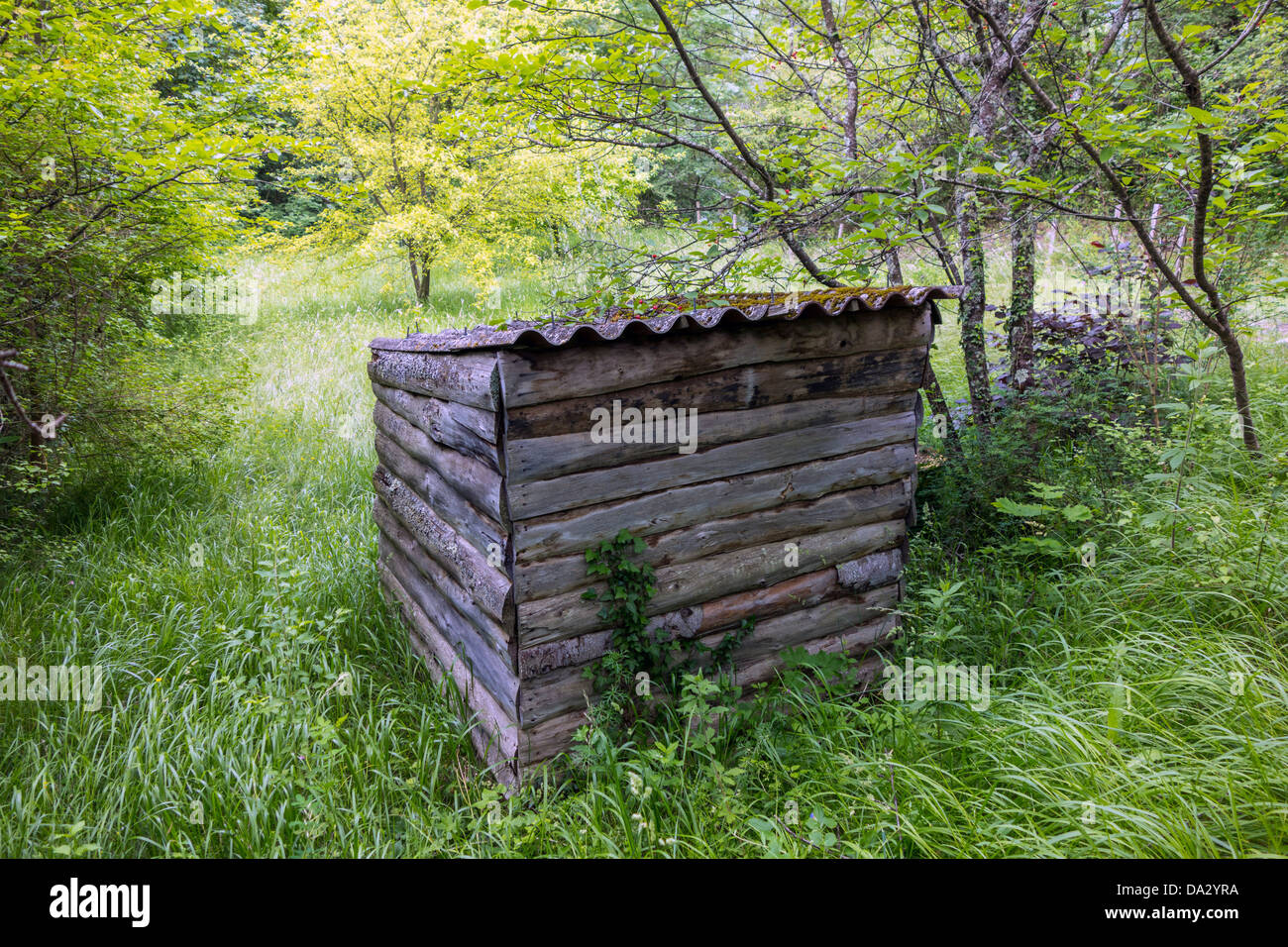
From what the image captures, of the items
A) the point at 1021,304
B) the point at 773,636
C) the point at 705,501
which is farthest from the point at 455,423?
the point at 1021,304

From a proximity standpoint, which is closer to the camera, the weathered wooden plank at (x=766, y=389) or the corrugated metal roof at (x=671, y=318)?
the corrugated metal roof at (x=671, y=318)

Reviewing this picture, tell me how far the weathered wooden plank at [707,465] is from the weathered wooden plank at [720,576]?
418 mm

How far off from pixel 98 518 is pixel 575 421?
487cm

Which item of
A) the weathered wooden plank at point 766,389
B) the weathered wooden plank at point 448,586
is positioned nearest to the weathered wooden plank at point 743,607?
the weathered wooden plank at point 448,586

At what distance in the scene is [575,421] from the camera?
9.20ft

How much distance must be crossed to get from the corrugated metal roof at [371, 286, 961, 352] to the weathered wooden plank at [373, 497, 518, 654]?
1.16 m

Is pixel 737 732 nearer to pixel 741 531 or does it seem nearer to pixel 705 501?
pixel 741 531

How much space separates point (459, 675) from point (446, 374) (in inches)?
62.0

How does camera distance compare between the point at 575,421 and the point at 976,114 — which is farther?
the point at 976,114

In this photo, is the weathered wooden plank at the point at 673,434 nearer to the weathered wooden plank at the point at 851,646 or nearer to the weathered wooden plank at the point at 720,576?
the weathered wooden plank at the point at 720,576

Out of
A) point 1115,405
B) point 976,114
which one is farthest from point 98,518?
point 1115,405

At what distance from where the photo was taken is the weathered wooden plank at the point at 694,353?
266 cm

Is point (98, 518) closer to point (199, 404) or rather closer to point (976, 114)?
point (199, 404)

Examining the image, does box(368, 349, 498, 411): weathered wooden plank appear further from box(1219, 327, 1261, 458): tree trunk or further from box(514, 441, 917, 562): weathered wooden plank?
box(1219, 327, 1261, 458): tree trunk
